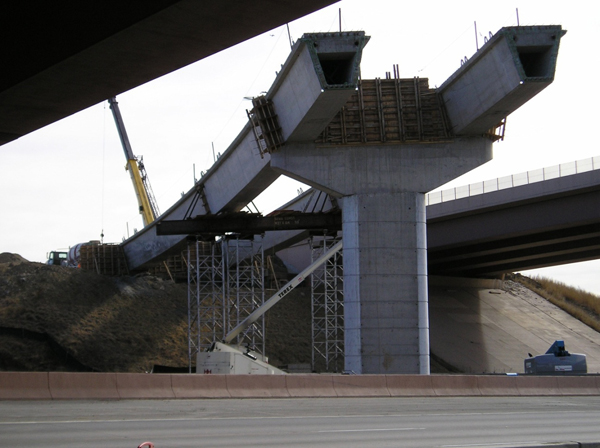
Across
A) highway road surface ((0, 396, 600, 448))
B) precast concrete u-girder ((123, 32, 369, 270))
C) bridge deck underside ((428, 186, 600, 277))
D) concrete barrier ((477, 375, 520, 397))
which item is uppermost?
precast concrete u-girder ((123, 32, 369, 270))

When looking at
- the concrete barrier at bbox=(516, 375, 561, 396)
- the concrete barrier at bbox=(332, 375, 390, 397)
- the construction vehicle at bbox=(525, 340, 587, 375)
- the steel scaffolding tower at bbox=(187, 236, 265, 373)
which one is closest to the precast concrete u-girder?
the steel scaffolding tower at bbox=(187, 236, 265, 373)

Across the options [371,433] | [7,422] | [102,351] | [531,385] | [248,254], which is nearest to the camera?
[371,433]

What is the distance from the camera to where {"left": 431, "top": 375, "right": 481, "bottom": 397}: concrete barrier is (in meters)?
28.9

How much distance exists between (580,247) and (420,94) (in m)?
27.2

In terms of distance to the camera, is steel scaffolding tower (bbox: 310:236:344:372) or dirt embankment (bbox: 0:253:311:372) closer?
steel scaffolding tower (bbox: 310:236:344:372)

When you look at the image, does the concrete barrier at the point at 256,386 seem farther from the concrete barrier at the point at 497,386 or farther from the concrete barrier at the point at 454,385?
the concrete barrier at the point at 497,386

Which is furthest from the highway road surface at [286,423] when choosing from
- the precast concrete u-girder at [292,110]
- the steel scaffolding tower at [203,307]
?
the steel scaffolding tower at [203,307]

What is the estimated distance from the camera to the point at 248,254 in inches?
2037

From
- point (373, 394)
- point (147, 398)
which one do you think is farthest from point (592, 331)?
point (147, 398)

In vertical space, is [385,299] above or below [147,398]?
above

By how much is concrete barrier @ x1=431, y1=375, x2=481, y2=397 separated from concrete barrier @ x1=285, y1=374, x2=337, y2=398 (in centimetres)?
434

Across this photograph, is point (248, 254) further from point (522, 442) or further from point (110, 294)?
point (522, 442)

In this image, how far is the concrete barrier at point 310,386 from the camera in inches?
1039

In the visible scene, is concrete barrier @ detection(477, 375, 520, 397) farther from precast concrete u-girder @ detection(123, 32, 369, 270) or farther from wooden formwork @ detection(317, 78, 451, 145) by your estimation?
precast concrete u-girder @ detection(123, 32, 369, 270)
